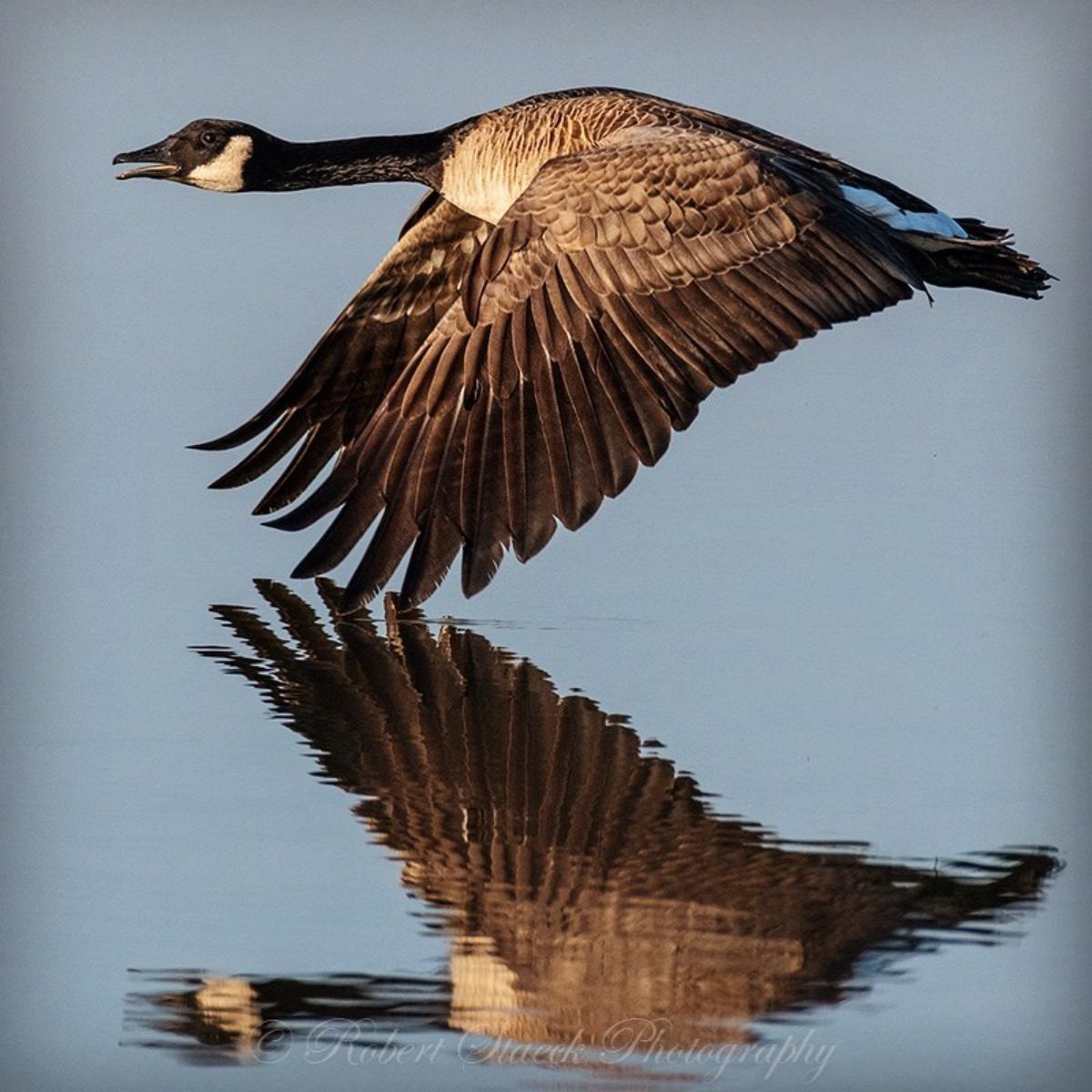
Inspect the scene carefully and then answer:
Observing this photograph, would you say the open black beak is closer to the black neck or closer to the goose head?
the goose head

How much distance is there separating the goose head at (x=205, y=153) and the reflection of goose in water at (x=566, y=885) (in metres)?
3.03

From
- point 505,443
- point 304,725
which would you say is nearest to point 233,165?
point 505,443

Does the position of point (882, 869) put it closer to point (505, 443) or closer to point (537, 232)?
point (505, 443)

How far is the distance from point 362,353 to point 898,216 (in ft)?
7.05

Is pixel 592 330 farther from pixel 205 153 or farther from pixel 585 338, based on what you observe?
pixel 205 153

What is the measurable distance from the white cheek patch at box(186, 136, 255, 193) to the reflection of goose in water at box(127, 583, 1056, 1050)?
9.93 ft

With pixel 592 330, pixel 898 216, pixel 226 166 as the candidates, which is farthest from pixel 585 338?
pixel 226 166

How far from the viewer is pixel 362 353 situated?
302 inches

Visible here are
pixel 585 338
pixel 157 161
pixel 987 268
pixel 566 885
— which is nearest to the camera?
pixel 566 885

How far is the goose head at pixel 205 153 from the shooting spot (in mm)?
7980

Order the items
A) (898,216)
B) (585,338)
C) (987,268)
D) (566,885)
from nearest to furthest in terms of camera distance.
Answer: (566,885), (585,338), (898,216), (987,268)

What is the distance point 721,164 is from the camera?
630cm

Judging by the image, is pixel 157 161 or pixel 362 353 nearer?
pixel 362 353

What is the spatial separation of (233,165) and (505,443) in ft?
9.53
